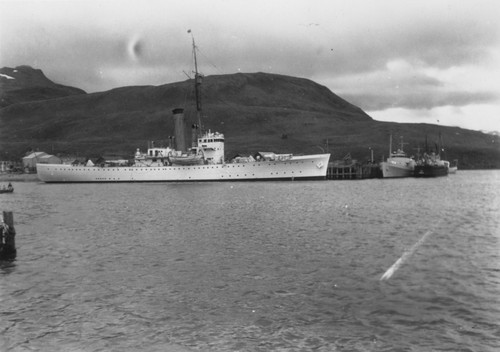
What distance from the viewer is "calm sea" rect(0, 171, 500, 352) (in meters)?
13.8

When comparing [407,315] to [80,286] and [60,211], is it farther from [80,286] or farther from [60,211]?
[60,211]

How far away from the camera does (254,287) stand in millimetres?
19016

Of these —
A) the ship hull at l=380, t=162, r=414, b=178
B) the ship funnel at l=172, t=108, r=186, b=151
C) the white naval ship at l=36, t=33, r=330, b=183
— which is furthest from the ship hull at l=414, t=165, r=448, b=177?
the ship funnel at l=172, t=108, r=186, b=151

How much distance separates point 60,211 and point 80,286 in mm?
32723

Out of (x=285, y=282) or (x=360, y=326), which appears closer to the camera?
(x=360, y=326)

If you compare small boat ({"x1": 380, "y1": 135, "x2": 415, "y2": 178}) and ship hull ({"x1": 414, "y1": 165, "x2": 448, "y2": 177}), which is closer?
ship hull ({"x1": 414, "y1": 165, "x2": 448, "y2": 177})

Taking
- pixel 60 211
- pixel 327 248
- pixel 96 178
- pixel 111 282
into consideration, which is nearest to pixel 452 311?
pixel 327 248

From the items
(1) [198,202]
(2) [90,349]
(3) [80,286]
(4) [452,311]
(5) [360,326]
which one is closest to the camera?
(2) [90,349]

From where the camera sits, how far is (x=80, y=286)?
19.5 m

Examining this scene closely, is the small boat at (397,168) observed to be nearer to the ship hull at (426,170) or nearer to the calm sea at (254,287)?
the ship hull at (426,170)

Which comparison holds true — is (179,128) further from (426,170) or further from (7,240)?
(7,240)

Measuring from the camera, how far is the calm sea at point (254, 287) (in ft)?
45.2

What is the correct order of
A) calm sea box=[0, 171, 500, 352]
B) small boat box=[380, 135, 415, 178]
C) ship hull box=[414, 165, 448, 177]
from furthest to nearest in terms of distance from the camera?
1. small boat box=[380, 135, 415, 178]
2. ship hull box=[414, 165, 448, 177]
3. calm sea box=[0, 171, 500, 352]

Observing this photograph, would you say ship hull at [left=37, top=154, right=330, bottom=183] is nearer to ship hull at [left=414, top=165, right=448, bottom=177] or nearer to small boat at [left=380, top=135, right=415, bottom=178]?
small boat at [left=380, top=135, right=415, bottom=178]
